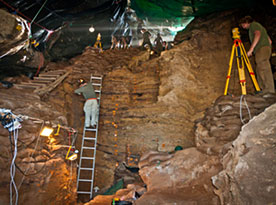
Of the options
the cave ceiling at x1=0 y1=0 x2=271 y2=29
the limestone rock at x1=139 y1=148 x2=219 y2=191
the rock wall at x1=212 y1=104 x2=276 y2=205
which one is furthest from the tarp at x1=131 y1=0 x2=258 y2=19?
the rock wall at x1=212 y1=104 x2=276 y2=205

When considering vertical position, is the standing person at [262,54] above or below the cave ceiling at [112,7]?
below

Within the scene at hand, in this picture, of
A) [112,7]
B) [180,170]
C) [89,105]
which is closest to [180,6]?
[112,7]

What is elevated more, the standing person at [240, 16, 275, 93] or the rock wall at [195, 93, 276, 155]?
the standing person at [240, 16, 275, 93]

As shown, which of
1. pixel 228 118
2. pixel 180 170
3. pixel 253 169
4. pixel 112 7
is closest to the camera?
pixel 253 169

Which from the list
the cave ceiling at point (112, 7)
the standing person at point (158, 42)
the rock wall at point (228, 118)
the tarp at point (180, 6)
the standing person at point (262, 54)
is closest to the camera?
the rock wall at point (228, 118)

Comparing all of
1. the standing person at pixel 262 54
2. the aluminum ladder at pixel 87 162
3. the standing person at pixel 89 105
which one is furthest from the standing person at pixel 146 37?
the standing person at pixel 262 54

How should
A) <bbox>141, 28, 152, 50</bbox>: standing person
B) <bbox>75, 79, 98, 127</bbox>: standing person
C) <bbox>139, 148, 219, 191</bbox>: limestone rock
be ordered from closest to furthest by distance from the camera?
<bbox>139, 148, 219, 191</bbox>: limestone rock < <bbox>75, 79, 98, 127</bbox>: standing person < <bbox>141, 28, 152, 50</bbox>: standing person

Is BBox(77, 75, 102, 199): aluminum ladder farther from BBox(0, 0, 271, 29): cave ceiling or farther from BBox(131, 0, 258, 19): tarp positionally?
BBox(131, 0, 258, 19): tarp

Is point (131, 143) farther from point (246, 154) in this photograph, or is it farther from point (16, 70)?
point (16, 70)

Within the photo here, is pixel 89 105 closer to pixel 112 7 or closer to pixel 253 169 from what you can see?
pixel 112 7

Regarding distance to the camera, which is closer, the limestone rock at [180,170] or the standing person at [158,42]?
the limestone rock at [180,170]

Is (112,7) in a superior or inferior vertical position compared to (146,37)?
inferior

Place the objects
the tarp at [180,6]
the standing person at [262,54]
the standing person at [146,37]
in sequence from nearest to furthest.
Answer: the standing person at [262,54] → the tarp at [180,6] → the standing person at [146,37]

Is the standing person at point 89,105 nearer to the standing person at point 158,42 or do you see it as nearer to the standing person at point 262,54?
the standing person at point 262,54
